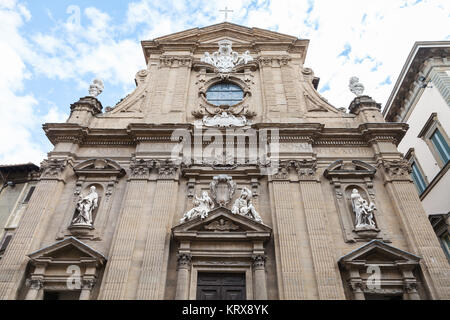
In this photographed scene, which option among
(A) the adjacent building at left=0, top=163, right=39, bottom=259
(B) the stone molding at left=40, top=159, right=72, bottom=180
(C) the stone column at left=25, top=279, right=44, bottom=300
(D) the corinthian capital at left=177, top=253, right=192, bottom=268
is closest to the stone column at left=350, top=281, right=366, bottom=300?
(D) the corinthian capital at left=177, top=253, right=192, bottom=268

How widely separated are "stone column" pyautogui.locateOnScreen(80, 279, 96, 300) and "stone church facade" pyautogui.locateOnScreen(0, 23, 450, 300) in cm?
3

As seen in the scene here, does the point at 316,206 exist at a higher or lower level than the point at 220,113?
lower

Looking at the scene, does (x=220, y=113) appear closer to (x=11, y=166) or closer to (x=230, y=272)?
(x=230, y=272)

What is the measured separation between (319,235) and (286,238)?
3.53 feet

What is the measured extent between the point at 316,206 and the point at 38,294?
9140 mm

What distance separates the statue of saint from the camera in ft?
38.3

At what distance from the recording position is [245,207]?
39.1ft

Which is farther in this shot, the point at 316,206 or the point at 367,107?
the point at 367,107

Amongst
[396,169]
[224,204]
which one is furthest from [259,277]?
[396,169]

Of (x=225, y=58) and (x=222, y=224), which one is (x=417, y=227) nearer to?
(x=222, y=224)

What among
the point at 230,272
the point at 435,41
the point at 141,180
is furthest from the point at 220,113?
the point at 435,41

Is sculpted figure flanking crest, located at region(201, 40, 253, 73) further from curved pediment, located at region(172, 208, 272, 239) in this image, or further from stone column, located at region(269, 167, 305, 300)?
curved pediment, located at region(172, 208, 272, 239)

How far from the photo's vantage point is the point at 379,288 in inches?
405
